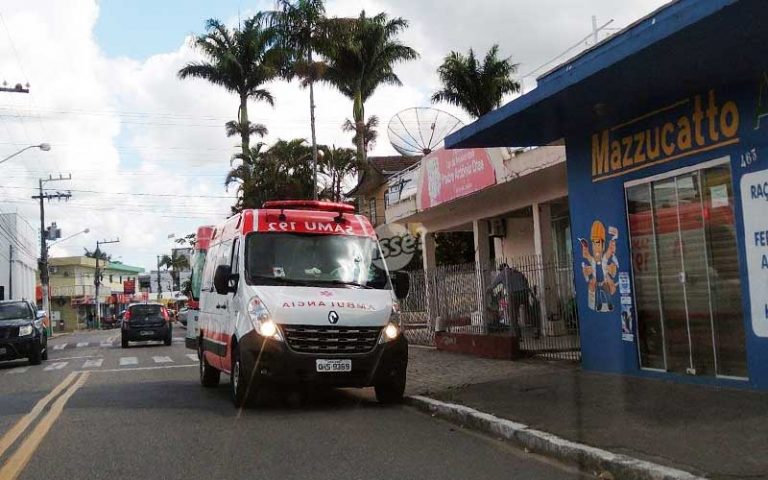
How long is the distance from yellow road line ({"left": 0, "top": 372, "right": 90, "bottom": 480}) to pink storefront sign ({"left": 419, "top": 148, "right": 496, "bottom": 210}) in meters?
9.67

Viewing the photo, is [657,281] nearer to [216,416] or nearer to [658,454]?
[658,454]

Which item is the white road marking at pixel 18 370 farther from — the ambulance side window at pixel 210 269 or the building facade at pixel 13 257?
the building facade at pixel 13 257

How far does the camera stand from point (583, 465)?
620cm

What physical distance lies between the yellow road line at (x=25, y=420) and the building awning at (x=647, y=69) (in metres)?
7.19

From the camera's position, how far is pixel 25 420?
9.29 m

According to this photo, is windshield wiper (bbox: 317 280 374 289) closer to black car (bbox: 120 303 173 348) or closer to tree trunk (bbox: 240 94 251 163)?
black car (bbox: 120 303 173 348)

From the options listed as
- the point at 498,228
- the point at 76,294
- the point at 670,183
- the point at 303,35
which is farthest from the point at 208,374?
the point at 76,294

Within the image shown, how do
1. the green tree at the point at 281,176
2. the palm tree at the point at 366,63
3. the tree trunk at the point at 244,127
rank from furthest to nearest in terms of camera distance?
1. the tree trunk at the point at 244,127
2. the palm tree at the point at 366,63
3. the green tree at the point at 281,176

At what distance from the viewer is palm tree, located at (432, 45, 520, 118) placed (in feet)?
125

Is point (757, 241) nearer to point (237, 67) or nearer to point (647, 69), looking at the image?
point (647, 69)

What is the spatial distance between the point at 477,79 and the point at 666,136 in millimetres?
29222

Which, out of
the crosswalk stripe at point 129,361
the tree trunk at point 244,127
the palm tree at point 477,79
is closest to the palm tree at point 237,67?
the tree trunk at point 244,127

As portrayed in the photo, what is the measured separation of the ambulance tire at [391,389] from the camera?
972 cm

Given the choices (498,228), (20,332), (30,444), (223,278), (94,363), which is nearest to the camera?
(30,444)
